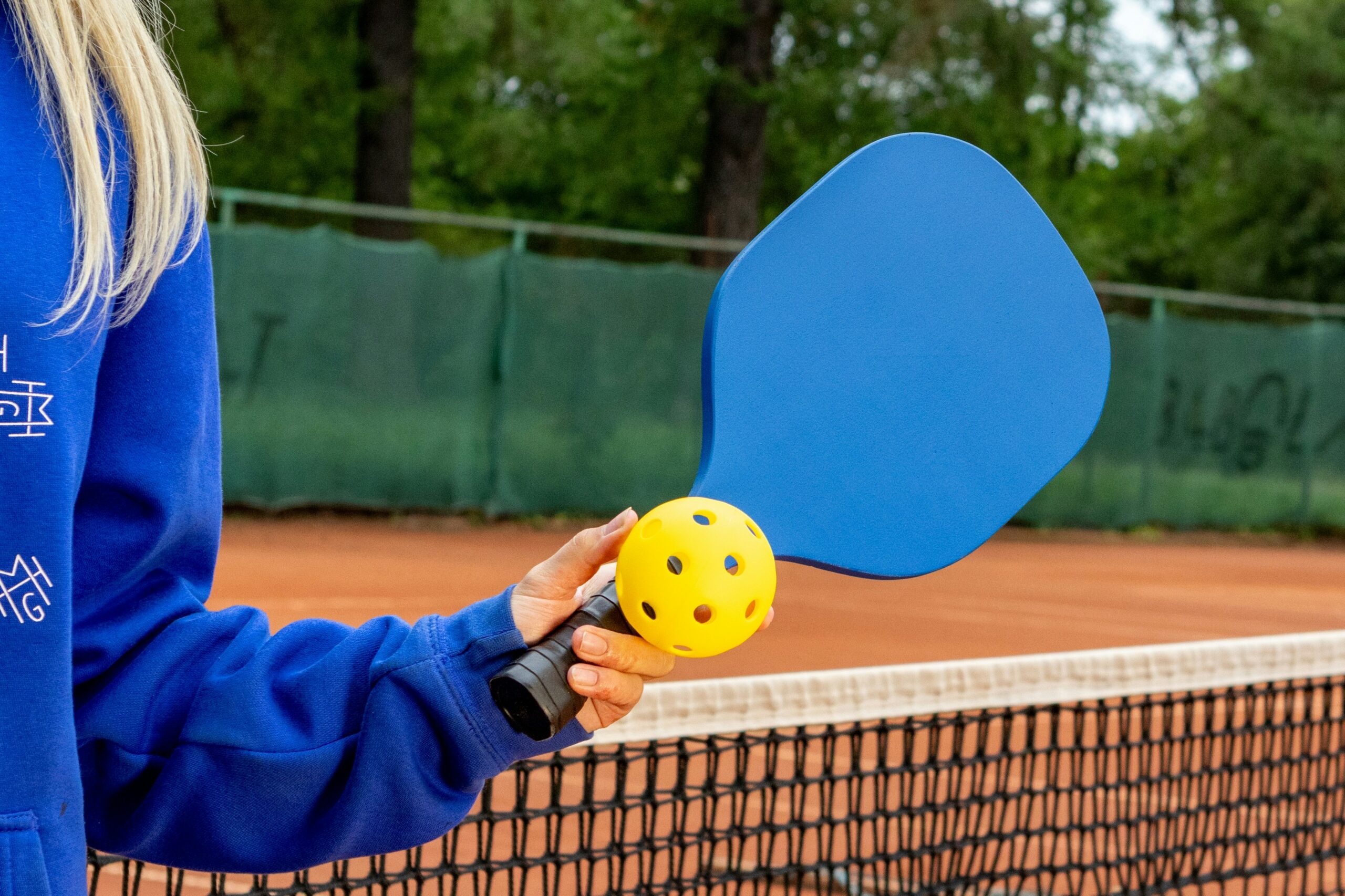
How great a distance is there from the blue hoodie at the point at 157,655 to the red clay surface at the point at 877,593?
456cm

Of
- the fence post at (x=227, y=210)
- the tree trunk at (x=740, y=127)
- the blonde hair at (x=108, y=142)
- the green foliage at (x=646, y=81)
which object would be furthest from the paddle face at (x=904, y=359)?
the tree trunk at (x=740, y=127)

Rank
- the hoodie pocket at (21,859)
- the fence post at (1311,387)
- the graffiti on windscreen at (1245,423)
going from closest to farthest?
the hoodie pocket at (21,859), the graffiti on windscreen at (1245,423), the fence post at (1311,387)

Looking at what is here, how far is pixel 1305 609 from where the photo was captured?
9555 millimetres

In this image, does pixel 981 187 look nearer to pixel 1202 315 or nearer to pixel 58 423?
pixel 58 423

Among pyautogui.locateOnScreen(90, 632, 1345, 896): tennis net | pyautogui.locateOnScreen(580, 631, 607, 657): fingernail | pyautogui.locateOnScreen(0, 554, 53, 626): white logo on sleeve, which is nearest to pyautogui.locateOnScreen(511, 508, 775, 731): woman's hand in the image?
pyautogui.locateOnScreen(580, 631, 607, 657): fingernail

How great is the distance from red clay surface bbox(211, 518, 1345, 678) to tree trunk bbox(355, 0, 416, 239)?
14.4 ft

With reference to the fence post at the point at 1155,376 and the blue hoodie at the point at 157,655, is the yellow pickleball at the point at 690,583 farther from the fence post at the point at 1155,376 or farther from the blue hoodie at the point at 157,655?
the fence post at the point at 1155,376

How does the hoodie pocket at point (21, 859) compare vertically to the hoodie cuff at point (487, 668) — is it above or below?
below

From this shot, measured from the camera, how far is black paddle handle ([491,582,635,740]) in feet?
2.99

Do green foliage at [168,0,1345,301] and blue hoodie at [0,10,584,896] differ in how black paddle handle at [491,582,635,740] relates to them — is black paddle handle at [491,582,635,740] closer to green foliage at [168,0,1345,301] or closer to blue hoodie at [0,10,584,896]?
blue hoodie at [0,10,584,896]

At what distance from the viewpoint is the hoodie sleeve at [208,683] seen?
2.98ft

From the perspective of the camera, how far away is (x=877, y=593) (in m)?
9.08

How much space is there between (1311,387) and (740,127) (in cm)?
621

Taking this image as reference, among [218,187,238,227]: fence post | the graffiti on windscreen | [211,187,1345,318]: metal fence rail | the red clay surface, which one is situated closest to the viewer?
the red clay surface
